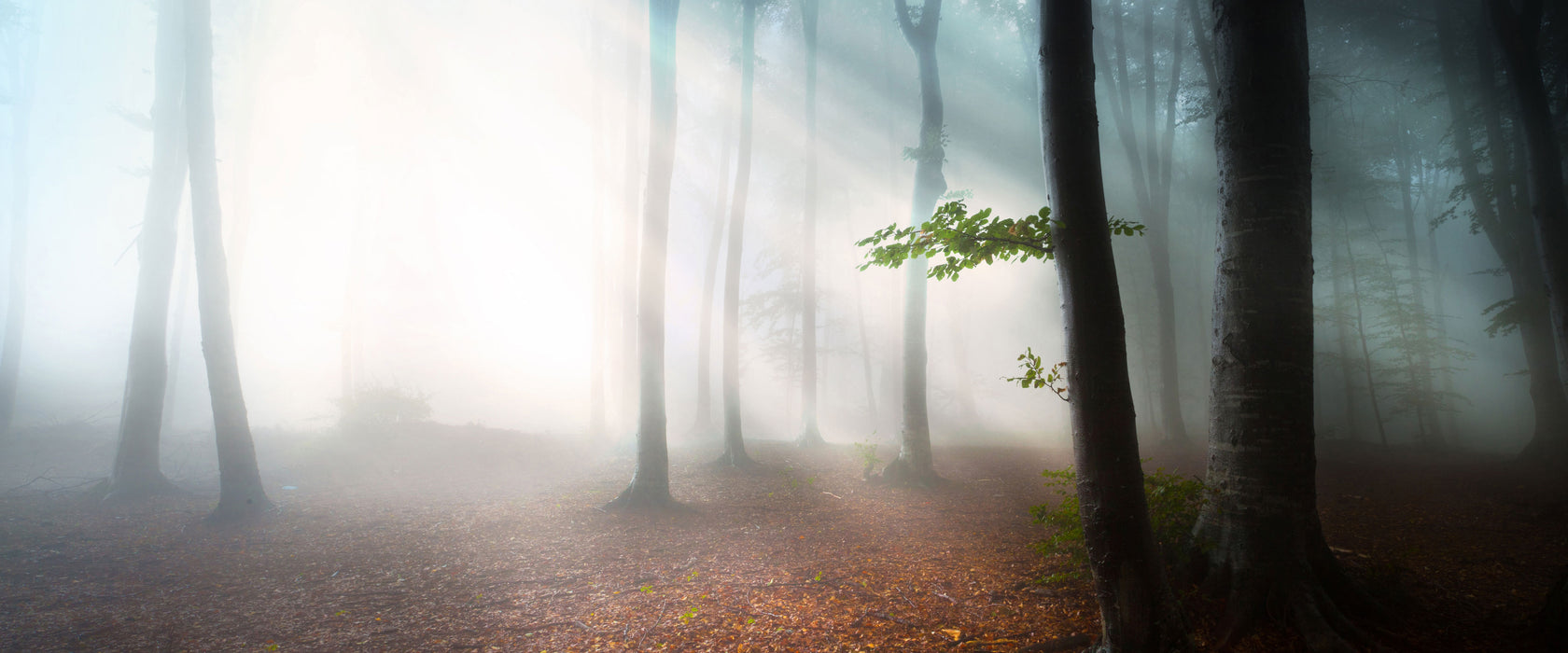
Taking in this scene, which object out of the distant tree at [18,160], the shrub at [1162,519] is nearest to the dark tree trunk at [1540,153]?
the shrub at [1162,519]

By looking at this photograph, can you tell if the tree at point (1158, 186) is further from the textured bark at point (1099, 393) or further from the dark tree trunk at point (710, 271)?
the textured bark at point (1099, 393)

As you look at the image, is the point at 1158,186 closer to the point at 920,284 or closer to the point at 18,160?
the point at 920,284

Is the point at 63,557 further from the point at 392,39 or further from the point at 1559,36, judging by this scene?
the point at 1559,36

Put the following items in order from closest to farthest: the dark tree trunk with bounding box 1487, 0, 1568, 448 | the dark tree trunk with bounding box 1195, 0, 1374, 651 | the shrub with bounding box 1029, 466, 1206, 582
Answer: the dark tree trunk with bounding box 1195, 0, 1374, 651 < the shrub with bounding box 1029, 466, 1206, 582 < the dark tree trunk with bounding box 1487, 0, 1568, 448

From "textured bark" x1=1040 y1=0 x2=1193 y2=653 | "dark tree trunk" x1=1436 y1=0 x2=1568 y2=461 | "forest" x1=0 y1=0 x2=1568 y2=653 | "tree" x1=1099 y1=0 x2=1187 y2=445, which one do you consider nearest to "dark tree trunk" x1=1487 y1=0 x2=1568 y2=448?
"forest" x1=0 y1=0 x2=1568 y2=653

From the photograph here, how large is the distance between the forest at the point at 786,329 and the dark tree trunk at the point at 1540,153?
5 centimetres

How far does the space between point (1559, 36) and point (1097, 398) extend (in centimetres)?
1554

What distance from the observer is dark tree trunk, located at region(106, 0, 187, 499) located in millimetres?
9273

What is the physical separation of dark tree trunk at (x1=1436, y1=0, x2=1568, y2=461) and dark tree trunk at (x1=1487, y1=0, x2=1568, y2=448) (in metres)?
3.17

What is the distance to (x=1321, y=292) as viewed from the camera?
26438mm

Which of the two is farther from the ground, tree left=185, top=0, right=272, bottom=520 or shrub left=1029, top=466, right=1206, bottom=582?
tree left=185, top=0, right=272, bottom=520

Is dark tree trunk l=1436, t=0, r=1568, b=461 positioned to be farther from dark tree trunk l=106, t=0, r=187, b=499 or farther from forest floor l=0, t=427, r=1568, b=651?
dark tree trunk l=106, t=0, r=187, b=499

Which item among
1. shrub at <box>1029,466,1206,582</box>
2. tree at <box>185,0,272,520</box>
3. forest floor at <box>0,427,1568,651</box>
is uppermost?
tree at <box>185,0,272,520</box>

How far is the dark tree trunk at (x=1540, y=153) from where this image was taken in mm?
7504
